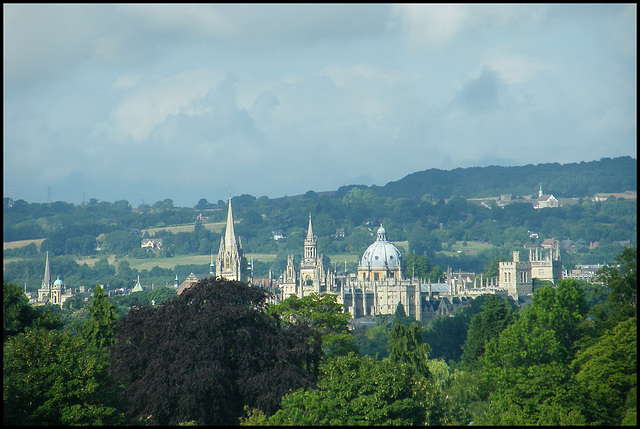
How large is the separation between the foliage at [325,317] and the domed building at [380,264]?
10247 cm

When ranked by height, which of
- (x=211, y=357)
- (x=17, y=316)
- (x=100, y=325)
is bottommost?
(x=211, y=357)

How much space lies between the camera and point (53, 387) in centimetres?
3959

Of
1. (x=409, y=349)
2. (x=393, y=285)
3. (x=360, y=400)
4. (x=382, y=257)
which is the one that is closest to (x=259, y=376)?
(x=360, y=400)

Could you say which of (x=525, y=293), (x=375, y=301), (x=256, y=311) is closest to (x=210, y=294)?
(x=256, y=311)

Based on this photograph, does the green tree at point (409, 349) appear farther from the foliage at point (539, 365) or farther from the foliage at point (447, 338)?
the foliage at point (447, 338)

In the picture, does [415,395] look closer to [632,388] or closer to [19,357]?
[632,388]

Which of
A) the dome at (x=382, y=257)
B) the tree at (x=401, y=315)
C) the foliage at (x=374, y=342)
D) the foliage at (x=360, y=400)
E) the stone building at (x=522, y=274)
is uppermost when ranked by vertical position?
the dome at (x=382, y=257)

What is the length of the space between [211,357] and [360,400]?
20.9 feet

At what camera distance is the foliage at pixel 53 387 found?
127ft

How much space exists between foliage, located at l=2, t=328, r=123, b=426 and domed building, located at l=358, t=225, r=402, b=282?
119516mm

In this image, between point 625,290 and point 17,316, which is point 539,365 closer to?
point 625,290

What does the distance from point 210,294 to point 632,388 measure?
17.5m

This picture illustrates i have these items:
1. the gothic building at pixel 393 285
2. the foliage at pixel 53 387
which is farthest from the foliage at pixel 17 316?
the gothic building at pixel 393 285

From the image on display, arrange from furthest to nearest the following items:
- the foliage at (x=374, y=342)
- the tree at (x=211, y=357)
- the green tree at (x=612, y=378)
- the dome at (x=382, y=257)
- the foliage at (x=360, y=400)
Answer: the dome at (x=382, y=257) → the foliage at (x=374, y=342) → the green tree at (x=612, y=378) → the tree at (x=211, y=357) → the foliage at (x=360, y=400)
